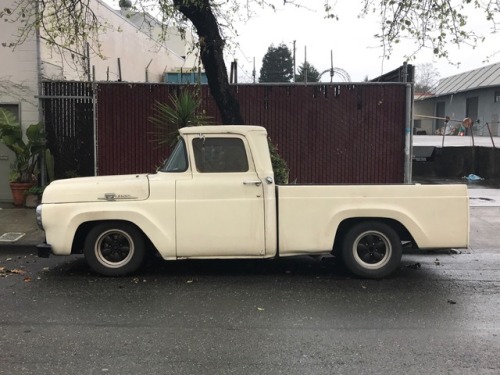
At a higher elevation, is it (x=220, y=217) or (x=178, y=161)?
(x=178, y=161)

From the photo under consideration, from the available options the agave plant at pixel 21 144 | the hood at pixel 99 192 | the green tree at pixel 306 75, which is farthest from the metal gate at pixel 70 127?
the hood at pixel 99 192

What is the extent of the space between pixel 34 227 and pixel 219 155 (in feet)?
15.4

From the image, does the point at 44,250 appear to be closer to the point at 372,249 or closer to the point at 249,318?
the point at 249,318

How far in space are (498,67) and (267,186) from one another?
45.1 m

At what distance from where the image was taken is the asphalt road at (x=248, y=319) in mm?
4027

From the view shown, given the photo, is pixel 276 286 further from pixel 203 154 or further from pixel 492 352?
pixel 492 352

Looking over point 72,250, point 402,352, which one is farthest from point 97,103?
point 402,352

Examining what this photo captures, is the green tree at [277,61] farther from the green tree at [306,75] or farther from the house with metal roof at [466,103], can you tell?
the house with metal roof at [466,103]

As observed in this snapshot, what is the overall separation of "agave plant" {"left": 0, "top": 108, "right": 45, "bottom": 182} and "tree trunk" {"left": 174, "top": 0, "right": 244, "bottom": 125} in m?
4.13

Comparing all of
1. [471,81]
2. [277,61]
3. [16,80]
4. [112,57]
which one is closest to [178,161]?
[16,80]

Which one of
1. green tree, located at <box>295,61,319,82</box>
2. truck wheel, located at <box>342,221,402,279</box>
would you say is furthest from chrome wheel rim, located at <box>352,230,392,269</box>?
green tree, located at <box>295,61,319,82</box>

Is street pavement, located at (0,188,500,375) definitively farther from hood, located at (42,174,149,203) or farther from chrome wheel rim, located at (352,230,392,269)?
hood, located at (42,174,149,203)

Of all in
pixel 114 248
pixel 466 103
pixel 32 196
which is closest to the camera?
pixel 114 248

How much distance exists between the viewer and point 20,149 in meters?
10.7
